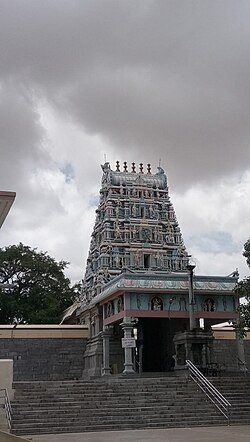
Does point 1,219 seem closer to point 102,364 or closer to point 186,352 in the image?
point 186,352

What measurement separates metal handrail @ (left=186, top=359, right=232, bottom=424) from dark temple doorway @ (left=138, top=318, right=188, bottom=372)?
7.63m

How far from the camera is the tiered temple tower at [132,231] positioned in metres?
31.0

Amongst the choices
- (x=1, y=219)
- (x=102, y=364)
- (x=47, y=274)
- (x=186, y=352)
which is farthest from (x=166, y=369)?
(x=1, y=219)

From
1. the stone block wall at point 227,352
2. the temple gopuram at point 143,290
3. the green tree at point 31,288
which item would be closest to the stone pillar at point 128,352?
the temple gopuram at point 143,290

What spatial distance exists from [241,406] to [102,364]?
10831mm

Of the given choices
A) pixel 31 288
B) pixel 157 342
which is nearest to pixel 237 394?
pixel 157 342

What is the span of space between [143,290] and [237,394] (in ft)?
22.6

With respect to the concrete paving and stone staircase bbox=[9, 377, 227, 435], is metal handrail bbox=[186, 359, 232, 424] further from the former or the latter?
the concrete paving

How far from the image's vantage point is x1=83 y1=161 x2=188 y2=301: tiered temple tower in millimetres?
31016

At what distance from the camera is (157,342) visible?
28.7m

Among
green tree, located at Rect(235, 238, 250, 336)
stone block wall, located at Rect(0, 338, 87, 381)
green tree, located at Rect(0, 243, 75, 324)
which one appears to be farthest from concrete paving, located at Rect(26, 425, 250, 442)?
green tree, located at Rect(0, 243, 75, 324)

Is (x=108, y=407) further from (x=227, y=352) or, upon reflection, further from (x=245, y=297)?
(x=227, y=352)

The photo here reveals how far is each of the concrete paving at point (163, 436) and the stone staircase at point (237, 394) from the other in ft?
5.90

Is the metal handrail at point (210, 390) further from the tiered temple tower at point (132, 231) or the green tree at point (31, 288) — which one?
the green tree at point (31, 288)
